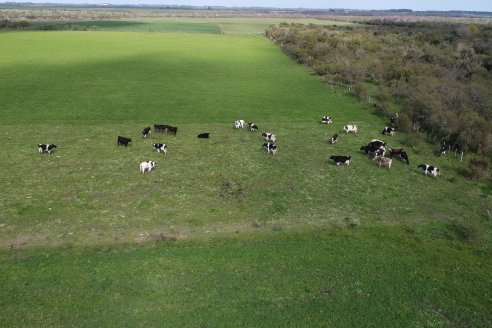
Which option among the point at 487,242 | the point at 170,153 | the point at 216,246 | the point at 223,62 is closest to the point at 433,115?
the point at 487,242

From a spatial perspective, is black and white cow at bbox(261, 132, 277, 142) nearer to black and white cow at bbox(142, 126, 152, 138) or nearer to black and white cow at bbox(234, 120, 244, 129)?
black and white cow at bbox(234, 120, 244, 129)

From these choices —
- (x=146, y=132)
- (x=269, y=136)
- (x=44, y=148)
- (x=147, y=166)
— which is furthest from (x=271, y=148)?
(x=44, y=148)

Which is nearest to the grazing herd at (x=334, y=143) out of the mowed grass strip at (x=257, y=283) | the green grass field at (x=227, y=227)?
the green grass field at (x=227, y=227)

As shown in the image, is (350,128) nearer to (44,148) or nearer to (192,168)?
(192,168)

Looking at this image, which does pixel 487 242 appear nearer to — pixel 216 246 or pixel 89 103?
pixel 216 246

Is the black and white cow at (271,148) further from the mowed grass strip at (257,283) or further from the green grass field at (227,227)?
the mowed grass strip at (257,283)

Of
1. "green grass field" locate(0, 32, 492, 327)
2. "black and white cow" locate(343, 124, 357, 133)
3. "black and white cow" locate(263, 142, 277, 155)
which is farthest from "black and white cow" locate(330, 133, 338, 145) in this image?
"black and white cow" locate(263, 142, 277, 155)
